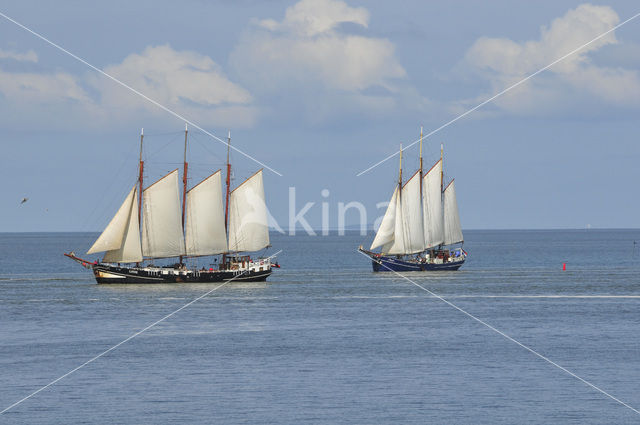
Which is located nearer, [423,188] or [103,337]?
[103,337]

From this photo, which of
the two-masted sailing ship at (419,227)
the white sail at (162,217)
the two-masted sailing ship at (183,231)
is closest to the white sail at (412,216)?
the two-masted sailing ship at (419,227)

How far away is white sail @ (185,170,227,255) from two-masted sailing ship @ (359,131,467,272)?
3128 centimetres

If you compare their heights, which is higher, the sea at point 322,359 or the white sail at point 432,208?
the white sail at point 432,208

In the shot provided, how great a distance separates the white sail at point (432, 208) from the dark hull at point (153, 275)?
42435 millimetres

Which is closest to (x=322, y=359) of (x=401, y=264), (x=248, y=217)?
(x=248, y=217)

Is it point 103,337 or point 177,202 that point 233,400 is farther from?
point 177,202

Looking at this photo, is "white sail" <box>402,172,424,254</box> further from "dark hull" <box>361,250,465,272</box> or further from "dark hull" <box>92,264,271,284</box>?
"dark hull" <box>92,264,271,284</box>

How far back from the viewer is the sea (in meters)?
42.2

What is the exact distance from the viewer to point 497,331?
2840 inches

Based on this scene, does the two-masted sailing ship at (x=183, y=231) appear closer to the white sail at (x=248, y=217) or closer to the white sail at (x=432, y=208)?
the white sail at (x=248, y=217)

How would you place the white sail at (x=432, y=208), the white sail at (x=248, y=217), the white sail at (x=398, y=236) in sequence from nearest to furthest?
1. the white sail at (x=248, y=217)
2. the white sail at (x=398, y=236)
3. the white sail at (x=432, y=208)

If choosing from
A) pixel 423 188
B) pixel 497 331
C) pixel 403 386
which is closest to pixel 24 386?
pixel 403 386

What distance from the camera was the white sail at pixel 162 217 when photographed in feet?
422

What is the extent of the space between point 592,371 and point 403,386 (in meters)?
11.1
